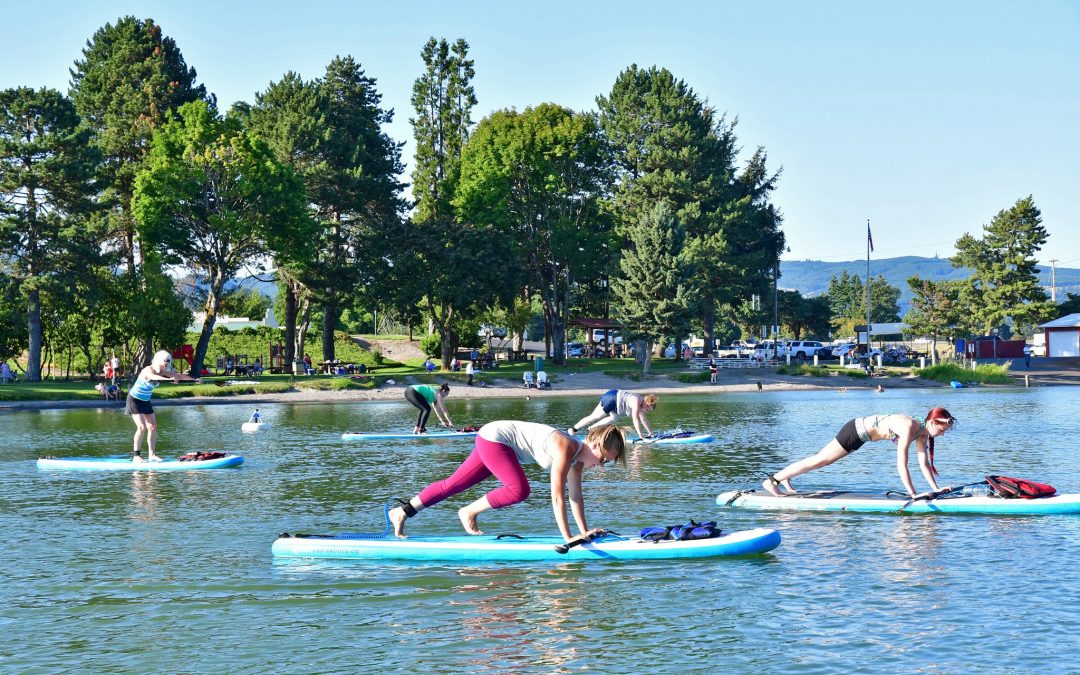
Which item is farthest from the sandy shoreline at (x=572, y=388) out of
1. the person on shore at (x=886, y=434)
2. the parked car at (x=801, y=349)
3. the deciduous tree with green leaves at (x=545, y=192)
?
the person on shore at (x=886, y=434)

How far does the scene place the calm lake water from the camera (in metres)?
10.9

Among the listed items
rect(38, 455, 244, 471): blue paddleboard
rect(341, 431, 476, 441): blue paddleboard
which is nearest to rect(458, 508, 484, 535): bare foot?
rect(38, 455, 244, 471): blue paddleboard

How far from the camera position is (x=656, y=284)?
7731 centimetres

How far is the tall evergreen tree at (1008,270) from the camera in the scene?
95688mm

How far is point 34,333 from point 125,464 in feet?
142

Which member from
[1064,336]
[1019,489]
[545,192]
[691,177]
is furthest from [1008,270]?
[1019,489]

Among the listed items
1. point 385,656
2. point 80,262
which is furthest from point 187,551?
point 80,262

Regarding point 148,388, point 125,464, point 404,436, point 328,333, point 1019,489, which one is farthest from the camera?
point 328,333

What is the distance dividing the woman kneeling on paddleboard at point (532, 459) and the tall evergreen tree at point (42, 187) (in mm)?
52728

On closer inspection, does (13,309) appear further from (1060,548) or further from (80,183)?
(1060,548)

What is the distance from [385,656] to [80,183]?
57542mm

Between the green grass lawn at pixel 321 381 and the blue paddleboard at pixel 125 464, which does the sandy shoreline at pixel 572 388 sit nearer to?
the green grass lawn at pixel 321 381

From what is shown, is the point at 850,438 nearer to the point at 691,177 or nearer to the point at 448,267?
the point at 448,267

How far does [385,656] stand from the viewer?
10859mm
